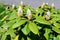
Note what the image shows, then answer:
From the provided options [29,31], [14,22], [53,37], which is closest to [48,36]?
[53,37]

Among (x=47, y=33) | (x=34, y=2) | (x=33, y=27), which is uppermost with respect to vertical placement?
(x=33, y=27)

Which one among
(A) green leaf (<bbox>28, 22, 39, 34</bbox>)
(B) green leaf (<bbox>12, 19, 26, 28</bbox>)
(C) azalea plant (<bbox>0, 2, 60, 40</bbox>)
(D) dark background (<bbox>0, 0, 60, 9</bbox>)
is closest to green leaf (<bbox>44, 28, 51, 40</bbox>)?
(C) azalea plant (<bbox>0, 2, 60, 40</bbox>)

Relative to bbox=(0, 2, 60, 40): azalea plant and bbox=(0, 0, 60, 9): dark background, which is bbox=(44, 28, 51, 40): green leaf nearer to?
bbox=(0, 2, 60, 40): azalea plant

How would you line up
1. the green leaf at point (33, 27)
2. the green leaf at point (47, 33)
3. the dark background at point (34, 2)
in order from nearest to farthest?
the green leaf at point (33, 27) < the green leaf at point (47, 33) < the dark background at point (34, 2)

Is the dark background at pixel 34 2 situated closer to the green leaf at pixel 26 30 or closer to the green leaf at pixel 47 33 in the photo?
the green leaf at pixel 47 33

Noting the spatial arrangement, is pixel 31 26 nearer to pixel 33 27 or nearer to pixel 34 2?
pixel 33 27

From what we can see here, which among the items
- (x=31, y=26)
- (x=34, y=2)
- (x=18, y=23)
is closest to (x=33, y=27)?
(x=31, y=26)

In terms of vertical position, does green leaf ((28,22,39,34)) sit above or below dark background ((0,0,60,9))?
above

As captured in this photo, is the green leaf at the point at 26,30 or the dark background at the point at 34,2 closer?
the green leaf at the point at 26,30

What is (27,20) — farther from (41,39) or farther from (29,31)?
(41,39)

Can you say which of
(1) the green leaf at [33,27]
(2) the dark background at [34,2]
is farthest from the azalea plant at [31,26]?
(2) the dark background at [34,2]

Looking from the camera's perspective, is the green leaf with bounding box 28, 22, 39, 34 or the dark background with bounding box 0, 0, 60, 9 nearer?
the green leaf with bounding box 28, 22, 39, 34

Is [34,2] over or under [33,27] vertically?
under

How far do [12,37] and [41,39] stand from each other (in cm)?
37
